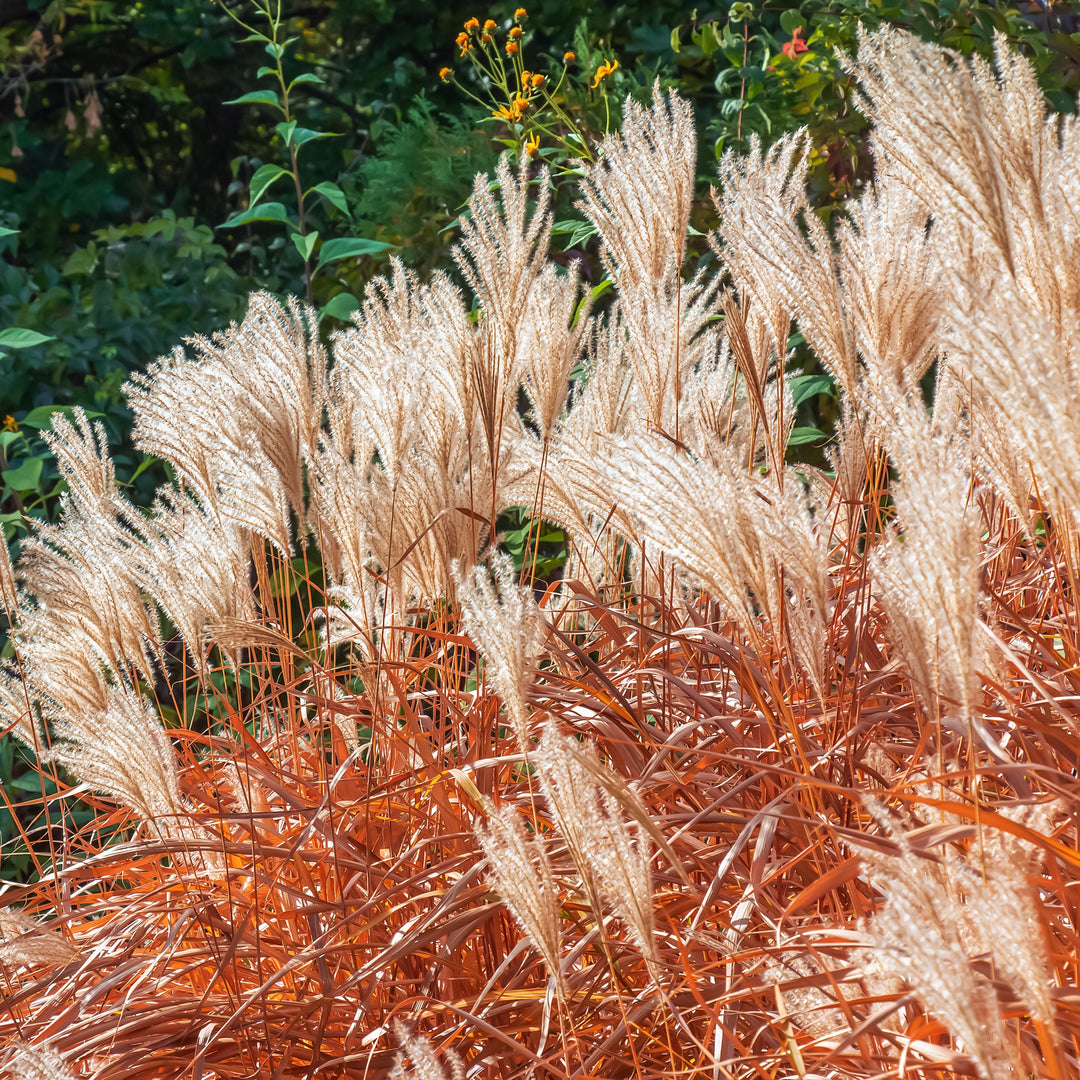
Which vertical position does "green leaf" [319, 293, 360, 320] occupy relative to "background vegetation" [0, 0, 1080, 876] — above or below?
below

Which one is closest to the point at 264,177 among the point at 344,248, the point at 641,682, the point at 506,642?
the point at 344,248

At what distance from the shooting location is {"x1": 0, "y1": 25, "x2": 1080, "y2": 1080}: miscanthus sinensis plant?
0.84m

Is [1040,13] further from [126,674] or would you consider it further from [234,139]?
[234,139]

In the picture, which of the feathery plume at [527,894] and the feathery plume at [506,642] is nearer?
the feathery plume at [527,894]

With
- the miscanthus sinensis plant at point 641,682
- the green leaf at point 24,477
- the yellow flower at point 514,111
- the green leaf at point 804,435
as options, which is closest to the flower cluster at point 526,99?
the yellow flower at point 514,111

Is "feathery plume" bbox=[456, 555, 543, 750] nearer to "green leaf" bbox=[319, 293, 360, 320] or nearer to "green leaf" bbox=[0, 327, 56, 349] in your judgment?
"green leaf" bbox=[319, 293, 360, 320]

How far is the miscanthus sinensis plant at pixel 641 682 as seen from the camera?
2.76ft

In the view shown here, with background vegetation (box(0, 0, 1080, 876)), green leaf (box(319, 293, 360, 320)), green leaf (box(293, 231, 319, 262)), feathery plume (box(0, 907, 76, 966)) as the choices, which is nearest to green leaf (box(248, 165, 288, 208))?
background vegetation (box(0, 0, 1080, 876))

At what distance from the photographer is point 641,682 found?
4.78 ft

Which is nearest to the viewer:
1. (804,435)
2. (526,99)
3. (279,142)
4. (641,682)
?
(641,682)

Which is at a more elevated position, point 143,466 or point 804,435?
point 143,466

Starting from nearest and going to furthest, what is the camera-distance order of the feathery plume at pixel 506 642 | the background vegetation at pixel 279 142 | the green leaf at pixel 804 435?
1. the feathery plume at pixel 506 642
2. the green leaf at pixel 804 435
3. the background vegetation at pixel 279 142

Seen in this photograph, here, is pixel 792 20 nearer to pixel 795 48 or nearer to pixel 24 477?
pixel 795 48

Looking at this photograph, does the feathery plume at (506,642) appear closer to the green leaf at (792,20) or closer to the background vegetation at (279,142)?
the background vegetation at (279,142)
